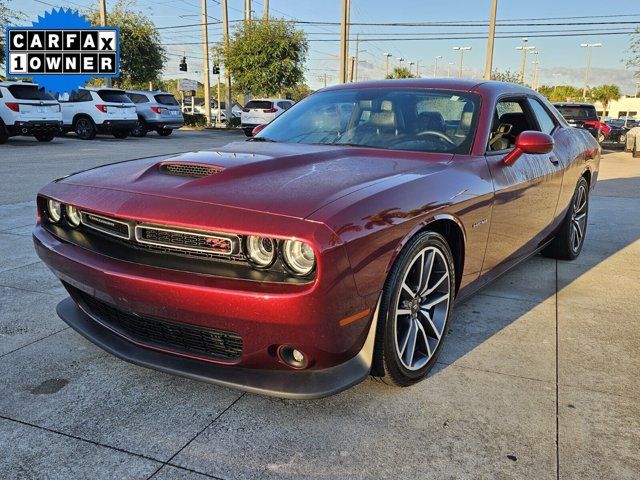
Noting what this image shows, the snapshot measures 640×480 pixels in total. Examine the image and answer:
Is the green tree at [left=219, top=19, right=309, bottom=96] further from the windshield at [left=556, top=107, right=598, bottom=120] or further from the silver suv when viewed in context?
the windshield at [left=556, top=107, right=598, bottom=120]

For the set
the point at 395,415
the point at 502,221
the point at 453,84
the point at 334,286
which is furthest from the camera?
the point at 453,84

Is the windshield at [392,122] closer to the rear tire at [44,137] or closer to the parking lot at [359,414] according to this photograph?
the parking lot at [359,414]

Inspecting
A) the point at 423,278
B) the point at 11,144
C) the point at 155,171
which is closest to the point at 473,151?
the point at 423,278

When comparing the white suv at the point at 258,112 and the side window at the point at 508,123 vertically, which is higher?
the side window at the point at 508,123

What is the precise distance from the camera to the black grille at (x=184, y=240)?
2129 mm

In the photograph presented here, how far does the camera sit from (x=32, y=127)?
50.3ft

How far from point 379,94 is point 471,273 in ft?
4.41

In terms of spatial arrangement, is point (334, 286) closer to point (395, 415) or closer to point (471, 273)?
point (395, 415)

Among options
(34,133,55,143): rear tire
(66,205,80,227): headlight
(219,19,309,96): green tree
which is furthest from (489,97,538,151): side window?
(219,19,309,96): green tree

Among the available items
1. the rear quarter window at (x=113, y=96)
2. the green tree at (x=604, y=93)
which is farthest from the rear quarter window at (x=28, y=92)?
the green tree at (x=604, y=93)

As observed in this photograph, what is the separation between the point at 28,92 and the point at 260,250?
51.6 feet

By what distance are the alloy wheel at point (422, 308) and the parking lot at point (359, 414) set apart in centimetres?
17

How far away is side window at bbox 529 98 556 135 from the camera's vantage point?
171 inches

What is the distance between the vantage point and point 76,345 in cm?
305
